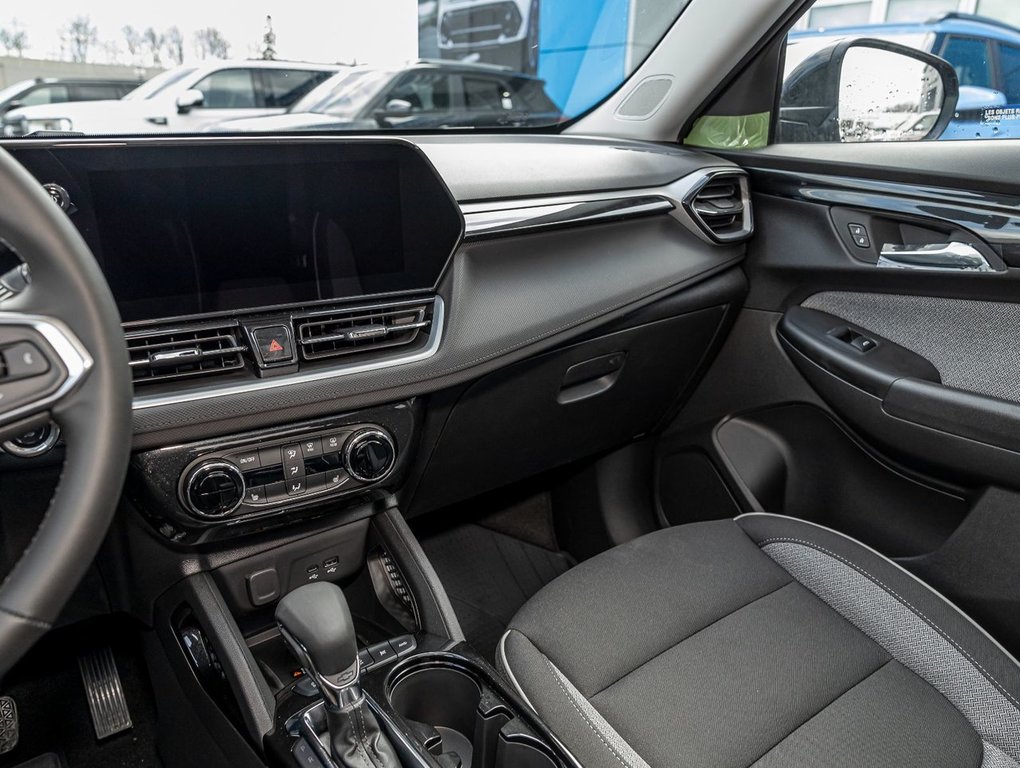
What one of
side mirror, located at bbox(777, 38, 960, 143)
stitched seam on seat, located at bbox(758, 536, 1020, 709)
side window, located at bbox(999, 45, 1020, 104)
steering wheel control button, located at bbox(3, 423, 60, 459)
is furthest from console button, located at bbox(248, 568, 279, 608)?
side window, located at bbox(999, 45, 1020, 104)

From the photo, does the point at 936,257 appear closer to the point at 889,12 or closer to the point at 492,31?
the point at 889,12

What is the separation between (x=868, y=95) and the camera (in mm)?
1648

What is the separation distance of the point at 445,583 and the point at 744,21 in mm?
1356

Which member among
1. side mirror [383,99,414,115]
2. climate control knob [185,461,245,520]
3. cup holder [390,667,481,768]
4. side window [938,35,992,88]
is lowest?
cup holder [390,667,481,768]

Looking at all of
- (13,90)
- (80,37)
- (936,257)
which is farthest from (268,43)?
(936,257)

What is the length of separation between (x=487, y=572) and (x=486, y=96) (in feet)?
3.54

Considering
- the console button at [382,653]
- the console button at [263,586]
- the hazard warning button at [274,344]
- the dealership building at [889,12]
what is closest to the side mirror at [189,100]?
the hazard warning button at [274,344]

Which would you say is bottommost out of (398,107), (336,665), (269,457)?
(336,665)

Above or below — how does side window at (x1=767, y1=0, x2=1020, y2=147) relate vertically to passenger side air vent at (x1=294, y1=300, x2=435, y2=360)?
above

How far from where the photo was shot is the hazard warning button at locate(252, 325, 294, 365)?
3.45 feet

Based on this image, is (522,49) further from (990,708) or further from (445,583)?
(990,708)

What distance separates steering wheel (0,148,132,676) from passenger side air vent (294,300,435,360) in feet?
1.43

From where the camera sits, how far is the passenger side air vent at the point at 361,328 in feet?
3.59

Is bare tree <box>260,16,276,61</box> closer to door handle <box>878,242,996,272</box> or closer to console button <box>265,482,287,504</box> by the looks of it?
console button <box>265,482,287,504</box>
